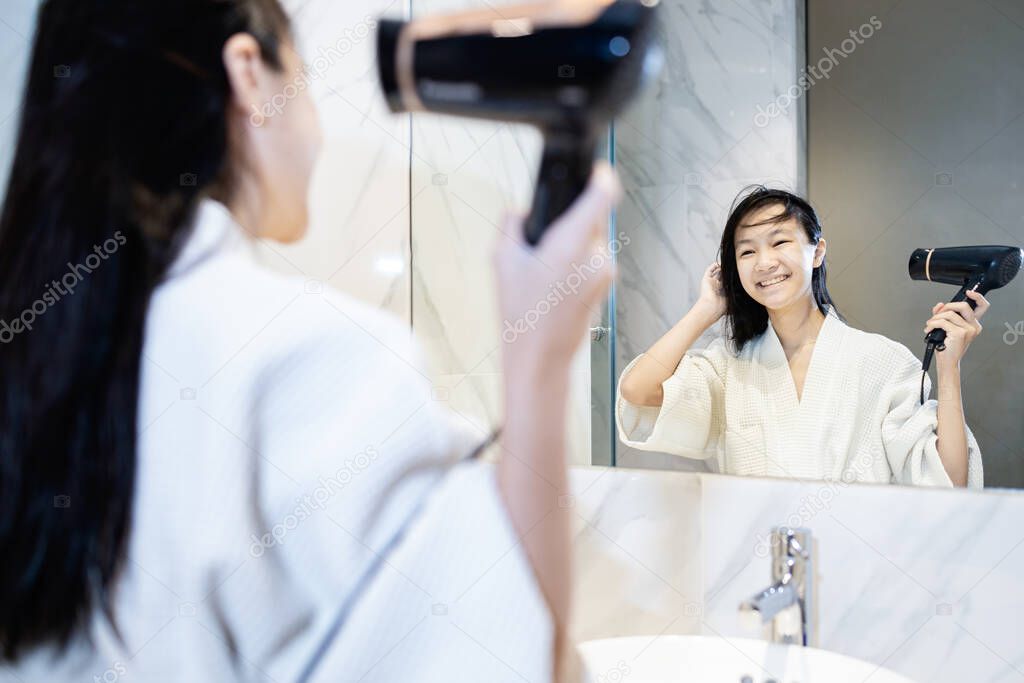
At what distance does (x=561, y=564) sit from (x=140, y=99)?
1.96 ft

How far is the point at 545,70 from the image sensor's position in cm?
64

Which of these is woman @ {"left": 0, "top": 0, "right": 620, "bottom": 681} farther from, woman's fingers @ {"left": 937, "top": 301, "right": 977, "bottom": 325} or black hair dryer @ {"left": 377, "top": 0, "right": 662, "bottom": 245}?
woman's fingers @ {"left": 937, "top": 301, "right": 977, "bottom": 325}

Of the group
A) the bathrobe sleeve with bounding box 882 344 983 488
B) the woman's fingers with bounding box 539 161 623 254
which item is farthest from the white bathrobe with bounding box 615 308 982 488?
the woman's fingers with bounding box 539 161 623 254

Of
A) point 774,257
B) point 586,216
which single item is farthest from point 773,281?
point 586,216

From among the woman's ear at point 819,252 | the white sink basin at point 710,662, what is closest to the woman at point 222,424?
the white sink basin at point 710,662

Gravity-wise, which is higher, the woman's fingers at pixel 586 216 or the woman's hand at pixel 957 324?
the woman's hand at pixel 957 324

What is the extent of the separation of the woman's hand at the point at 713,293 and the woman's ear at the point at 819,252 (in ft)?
0.31

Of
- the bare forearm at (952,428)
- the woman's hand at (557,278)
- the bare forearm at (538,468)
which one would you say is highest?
the bare forearm at (952,428)

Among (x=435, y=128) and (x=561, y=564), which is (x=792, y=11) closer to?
(x=435, y=128)

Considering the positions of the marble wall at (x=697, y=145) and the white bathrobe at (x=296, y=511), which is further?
the marble wall at (x=697, y=145)

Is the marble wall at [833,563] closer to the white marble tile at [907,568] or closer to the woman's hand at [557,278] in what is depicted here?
the white marble tile at [907,568]

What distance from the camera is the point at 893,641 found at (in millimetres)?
801

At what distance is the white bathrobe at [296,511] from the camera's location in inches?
28.3

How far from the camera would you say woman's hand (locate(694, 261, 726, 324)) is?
86cm
